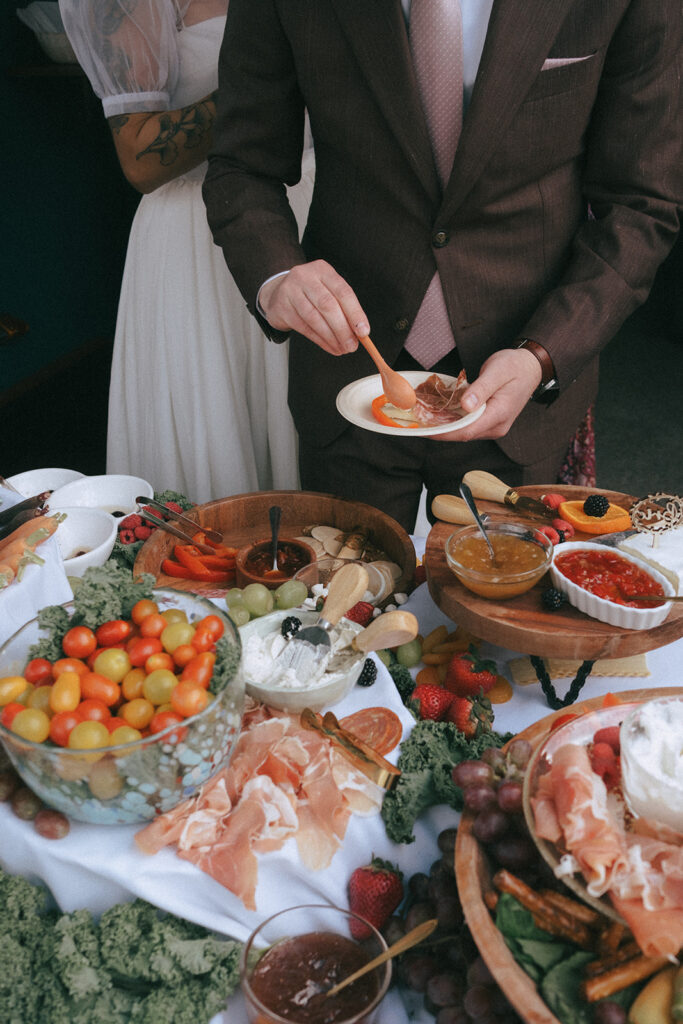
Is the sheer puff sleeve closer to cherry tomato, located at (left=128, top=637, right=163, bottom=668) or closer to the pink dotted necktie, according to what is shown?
the pink dotted necktie

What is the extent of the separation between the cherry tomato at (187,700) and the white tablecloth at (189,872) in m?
0.17

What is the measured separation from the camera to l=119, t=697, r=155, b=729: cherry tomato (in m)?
0.80

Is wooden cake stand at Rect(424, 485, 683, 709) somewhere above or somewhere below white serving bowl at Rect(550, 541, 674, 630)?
below

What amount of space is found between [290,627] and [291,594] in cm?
16

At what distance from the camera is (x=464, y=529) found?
121 centimetres

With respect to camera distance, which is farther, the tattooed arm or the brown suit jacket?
the tattooed arm

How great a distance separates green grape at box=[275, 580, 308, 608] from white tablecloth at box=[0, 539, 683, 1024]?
0.38 meters

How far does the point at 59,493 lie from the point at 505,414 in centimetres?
97

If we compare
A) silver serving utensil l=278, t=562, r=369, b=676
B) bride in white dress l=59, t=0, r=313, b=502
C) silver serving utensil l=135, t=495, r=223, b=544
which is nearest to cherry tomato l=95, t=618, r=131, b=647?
silver serving utensil l=278, t=562, r=369, b=676

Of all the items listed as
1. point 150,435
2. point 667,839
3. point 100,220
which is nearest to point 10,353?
point 100,220

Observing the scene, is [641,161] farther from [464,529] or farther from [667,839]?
[667,839]

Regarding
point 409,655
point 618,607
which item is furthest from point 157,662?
point 618,607

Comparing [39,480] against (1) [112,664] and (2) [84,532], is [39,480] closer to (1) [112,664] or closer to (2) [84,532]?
(2) [84,532]

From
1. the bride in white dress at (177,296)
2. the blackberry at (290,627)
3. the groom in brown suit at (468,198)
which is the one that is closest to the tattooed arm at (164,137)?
the bride in white dress at (177,296)
